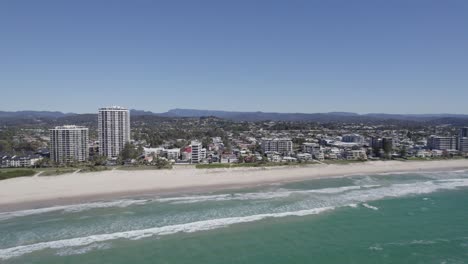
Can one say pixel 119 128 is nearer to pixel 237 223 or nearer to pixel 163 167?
pixel 163 167

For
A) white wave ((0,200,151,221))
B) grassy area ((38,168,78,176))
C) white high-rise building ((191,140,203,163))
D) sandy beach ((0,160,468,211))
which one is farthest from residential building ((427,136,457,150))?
grassy area ((38,168,78,176))

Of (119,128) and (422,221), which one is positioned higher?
(119,128)

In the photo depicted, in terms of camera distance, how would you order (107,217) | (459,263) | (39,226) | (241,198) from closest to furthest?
(459,263)
(39,226)
(107,217)
(241,198)

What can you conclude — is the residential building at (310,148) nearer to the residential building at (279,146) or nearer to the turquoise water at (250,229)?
the residential building at (279,146)

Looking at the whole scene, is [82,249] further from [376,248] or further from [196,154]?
[196,154]

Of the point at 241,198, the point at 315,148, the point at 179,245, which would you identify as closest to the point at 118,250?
the point at 179,245

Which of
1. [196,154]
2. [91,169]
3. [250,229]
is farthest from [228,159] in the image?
[250,229]
